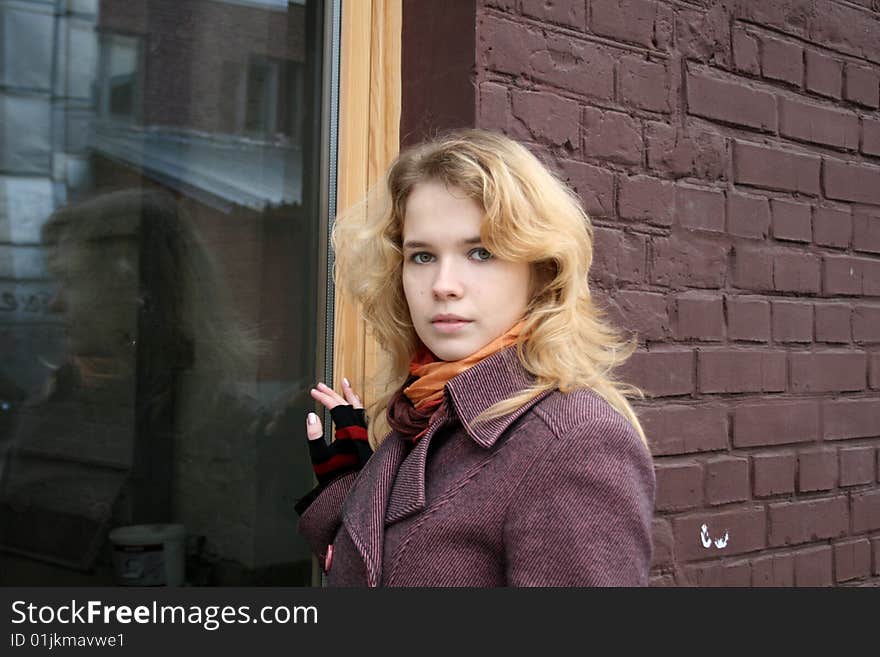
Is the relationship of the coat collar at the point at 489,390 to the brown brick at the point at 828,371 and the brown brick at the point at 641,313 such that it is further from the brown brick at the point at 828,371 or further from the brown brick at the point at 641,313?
the brown brick at the point at 828,371

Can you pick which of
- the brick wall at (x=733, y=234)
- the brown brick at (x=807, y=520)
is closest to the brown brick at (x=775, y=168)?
the brick wall at (x=733, y=234)

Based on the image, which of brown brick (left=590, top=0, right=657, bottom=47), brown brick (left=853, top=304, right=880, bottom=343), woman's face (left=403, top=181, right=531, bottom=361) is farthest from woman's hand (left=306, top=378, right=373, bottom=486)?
brown brick (left=853, top=304, right=880, bottom=343)

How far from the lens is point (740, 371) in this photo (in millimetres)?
2750

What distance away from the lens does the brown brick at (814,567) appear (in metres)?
2.87

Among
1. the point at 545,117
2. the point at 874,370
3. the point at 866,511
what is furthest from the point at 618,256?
the point at 866,511

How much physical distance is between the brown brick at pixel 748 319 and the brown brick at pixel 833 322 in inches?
9.6

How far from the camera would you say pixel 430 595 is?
1.41 metres

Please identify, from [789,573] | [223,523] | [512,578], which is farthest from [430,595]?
[789,573]

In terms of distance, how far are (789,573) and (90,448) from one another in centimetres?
200

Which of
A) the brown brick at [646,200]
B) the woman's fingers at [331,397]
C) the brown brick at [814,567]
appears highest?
the brown brick at [646,200]

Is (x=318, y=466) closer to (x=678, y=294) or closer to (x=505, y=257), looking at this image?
(x=505, y=257)

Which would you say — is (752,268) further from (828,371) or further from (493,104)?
(493,104)

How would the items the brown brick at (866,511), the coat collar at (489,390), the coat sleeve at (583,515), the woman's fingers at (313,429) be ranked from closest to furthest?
the coat sleeve at (583,515) → the coat collar at (489,390) → the woman's fingers at (313,429) → the brown brick at (866,511)

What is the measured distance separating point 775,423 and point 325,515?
155 cm
